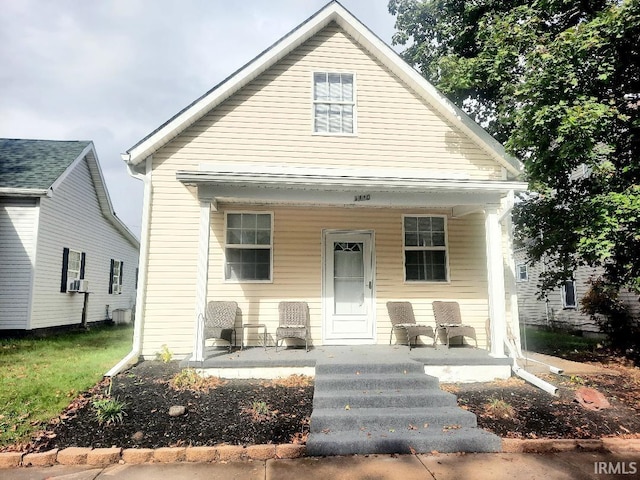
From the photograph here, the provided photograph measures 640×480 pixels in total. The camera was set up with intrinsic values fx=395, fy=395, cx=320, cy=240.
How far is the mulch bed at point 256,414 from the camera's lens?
429 cm

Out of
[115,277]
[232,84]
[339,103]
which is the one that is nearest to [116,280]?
[115,277]

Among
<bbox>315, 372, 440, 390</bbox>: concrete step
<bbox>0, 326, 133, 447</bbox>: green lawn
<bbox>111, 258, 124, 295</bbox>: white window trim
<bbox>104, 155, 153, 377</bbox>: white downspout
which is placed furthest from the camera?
<bbox>111, 258, 124, 295</bbox>: white window trim

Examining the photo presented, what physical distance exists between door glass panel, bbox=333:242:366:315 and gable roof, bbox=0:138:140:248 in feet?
29.4

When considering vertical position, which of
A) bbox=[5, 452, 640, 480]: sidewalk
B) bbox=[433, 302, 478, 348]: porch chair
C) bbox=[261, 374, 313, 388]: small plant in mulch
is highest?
bbox=[433, 302, 478, 348]: porch chair

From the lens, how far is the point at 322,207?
825 cm

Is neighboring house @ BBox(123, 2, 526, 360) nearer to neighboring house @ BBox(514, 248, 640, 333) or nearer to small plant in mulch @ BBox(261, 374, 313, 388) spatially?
small plant in mulch @ BBox(261, 374, 313, 388)

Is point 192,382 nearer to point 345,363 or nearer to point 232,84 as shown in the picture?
point 345,363

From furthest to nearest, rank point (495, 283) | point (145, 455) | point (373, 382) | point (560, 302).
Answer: point (560, 302), point (495, 283), point (373, 382), point (145, 455)

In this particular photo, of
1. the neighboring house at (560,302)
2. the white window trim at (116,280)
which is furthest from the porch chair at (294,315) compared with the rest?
the white window trim at (116,280)

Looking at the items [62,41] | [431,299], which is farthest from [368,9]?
[431,299]

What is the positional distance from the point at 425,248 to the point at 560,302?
12185 mm

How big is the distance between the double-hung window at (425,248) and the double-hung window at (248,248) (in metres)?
2.94

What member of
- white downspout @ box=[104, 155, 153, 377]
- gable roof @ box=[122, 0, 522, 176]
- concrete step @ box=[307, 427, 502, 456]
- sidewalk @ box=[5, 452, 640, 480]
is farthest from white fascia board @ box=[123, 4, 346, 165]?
concrete step @ box=[307, 427, 502, 456]

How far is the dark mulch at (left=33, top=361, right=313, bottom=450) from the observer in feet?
13.8
